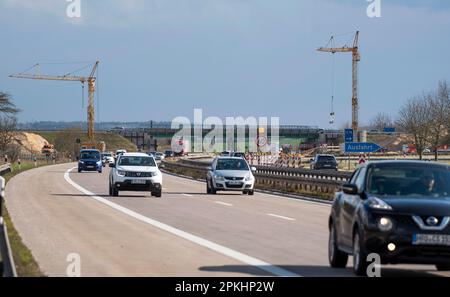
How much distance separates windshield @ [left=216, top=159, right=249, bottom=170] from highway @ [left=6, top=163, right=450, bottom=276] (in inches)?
279

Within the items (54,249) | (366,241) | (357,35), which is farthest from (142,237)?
(357,35)

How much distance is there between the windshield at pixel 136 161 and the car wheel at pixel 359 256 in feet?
77.8

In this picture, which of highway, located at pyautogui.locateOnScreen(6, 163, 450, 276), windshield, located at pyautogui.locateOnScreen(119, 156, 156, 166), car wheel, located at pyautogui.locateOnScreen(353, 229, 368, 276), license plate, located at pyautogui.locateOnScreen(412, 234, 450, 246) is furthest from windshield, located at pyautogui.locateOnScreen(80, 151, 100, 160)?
license plate, located at pyautogui.locateOnScreen(412, 234, 450, 246)

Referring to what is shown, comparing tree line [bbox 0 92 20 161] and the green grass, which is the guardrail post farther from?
tree line [bbox 0 92 20 161]

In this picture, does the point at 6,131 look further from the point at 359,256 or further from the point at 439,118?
the point at 359,256

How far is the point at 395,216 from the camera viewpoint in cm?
1256

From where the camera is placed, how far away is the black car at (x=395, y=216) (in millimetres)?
12414

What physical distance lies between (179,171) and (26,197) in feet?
128

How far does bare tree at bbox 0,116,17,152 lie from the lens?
111787 millimetres

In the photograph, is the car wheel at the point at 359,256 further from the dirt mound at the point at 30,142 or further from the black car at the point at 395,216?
the dirt mound at the point at 30,142

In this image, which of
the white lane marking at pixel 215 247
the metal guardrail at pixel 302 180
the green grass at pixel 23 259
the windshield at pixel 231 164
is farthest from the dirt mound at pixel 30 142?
the green grass at pixel 23 259

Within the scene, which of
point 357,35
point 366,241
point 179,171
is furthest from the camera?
point 357,35
